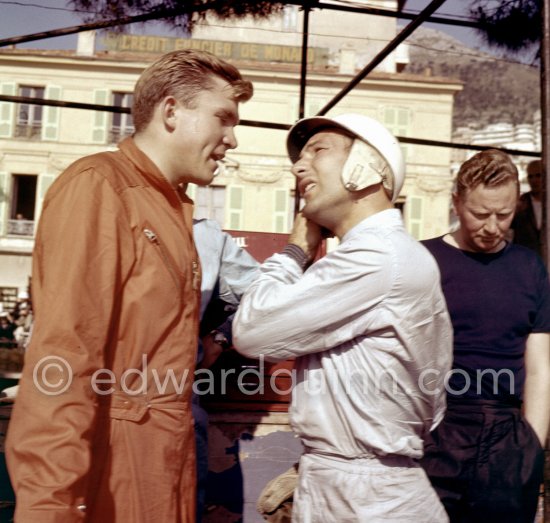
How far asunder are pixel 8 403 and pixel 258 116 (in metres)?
25.4

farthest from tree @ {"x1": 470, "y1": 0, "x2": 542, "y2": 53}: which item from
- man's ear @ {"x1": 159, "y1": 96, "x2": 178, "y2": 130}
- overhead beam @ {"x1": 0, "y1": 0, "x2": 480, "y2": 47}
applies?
man's ear @ {"x1": 159, "y1": 96, "x2": 178, "y2": 130}

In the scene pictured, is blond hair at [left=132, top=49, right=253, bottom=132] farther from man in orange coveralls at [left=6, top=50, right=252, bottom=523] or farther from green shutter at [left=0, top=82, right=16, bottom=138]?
green shutter at [left=0, top=82, right=16, bottom=138]

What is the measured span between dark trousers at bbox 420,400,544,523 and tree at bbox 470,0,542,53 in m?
3.45

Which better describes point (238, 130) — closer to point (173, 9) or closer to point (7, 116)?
point (7, 116)

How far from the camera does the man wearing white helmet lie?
1636mm

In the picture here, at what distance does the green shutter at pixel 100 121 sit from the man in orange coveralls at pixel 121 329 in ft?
89.3

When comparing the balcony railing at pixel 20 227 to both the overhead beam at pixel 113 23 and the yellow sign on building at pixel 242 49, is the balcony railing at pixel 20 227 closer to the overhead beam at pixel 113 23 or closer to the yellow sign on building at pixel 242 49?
the yellow sign on building at pixel 242 49

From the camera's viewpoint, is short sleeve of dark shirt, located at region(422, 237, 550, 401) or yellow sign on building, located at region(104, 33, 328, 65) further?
yellow sign on building, located at region(104, 33, 328, 65)

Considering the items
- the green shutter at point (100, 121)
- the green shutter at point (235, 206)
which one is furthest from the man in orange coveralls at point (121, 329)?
the green shutter at point (100, 121)

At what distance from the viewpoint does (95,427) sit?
1.46m

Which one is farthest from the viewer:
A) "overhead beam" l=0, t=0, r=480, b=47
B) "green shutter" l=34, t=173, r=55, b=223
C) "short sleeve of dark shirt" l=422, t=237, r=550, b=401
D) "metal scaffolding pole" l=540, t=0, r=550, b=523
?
"green shutter" l=34, t=173, r=55, b=223

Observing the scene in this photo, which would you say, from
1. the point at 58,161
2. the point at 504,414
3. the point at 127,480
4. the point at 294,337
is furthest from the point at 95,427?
the point at 58,161

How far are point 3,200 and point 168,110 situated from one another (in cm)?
2881

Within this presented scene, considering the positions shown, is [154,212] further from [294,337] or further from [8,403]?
[8,403]
